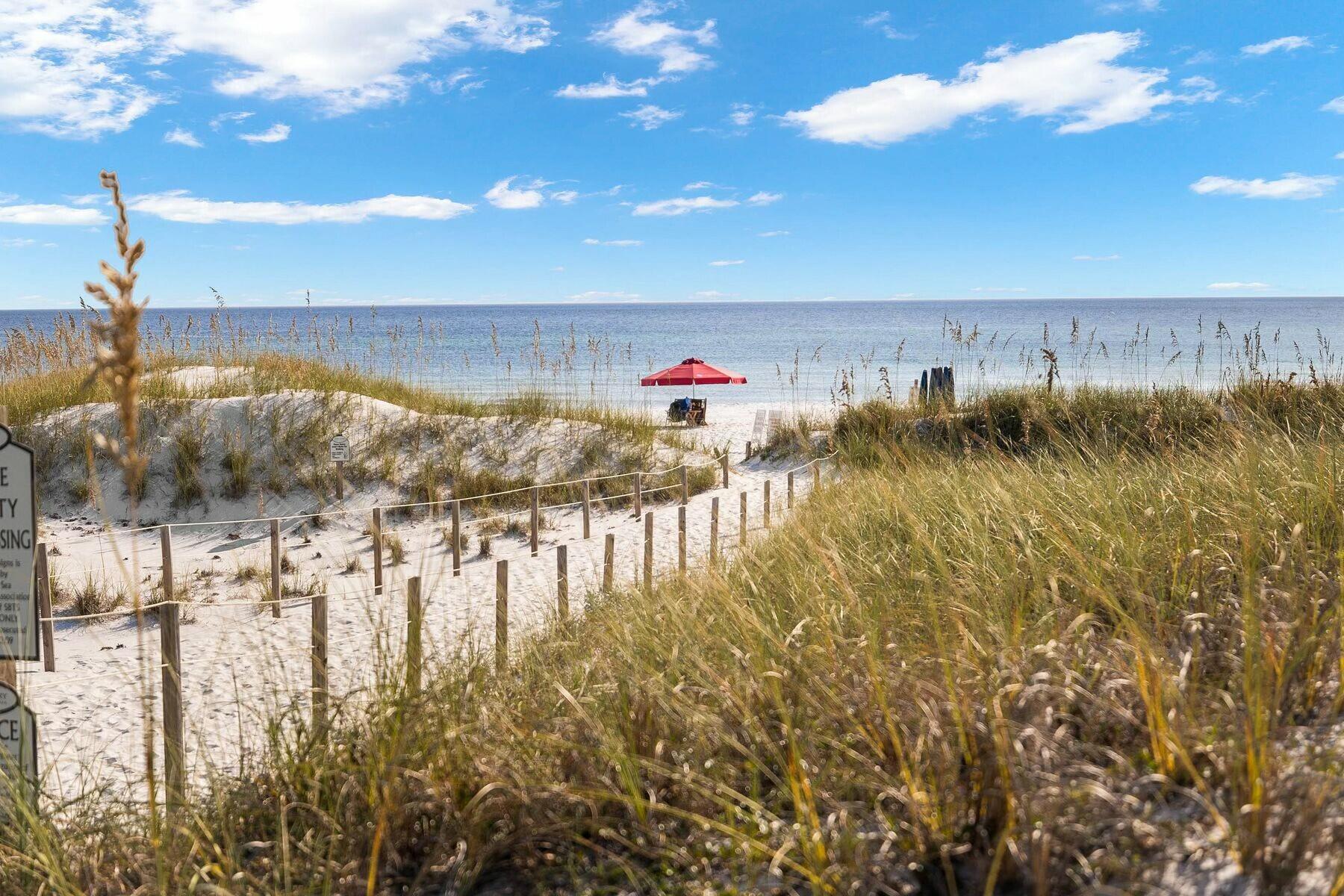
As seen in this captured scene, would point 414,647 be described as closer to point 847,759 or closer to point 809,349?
point 847,759

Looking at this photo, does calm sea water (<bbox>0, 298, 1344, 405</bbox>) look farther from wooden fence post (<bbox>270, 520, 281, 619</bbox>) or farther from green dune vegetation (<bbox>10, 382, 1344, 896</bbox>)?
green dune vegetation (<bbox>10, 382, 1344, 896</bbox>)

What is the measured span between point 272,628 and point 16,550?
186 inches

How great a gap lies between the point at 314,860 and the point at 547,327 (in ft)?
376

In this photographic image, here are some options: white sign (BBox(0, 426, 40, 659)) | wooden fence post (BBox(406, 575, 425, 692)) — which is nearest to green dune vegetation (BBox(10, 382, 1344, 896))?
wooden fence post (BBox(406, 575, 425, 692))

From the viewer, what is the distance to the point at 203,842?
2.61 m

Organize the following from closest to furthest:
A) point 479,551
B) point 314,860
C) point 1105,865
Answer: point 1105,865
point 314,860
point 479,551

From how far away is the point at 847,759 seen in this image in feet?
7.95

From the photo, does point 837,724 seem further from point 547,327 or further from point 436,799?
point 547,327

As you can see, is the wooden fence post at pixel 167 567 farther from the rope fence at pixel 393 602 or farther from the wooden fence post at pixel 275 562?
the wooden fence post at pixel 275 562

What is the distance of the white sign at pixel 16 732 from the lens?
3196 mm

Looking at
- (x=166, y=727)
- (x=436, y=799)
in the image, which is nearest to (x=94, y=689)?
(x=166, y=727)

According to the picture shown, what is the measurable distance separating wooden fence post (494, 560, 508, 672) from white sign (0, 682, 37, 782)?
1612 mm

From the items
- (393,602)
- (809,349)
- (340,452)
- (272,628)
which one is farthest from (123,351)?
(809,349)

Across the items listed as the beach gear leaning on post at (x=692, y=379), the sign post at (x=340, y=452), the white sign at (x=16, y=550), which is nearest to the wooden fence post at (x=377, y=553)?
the sign post at (x=340, y=452)
